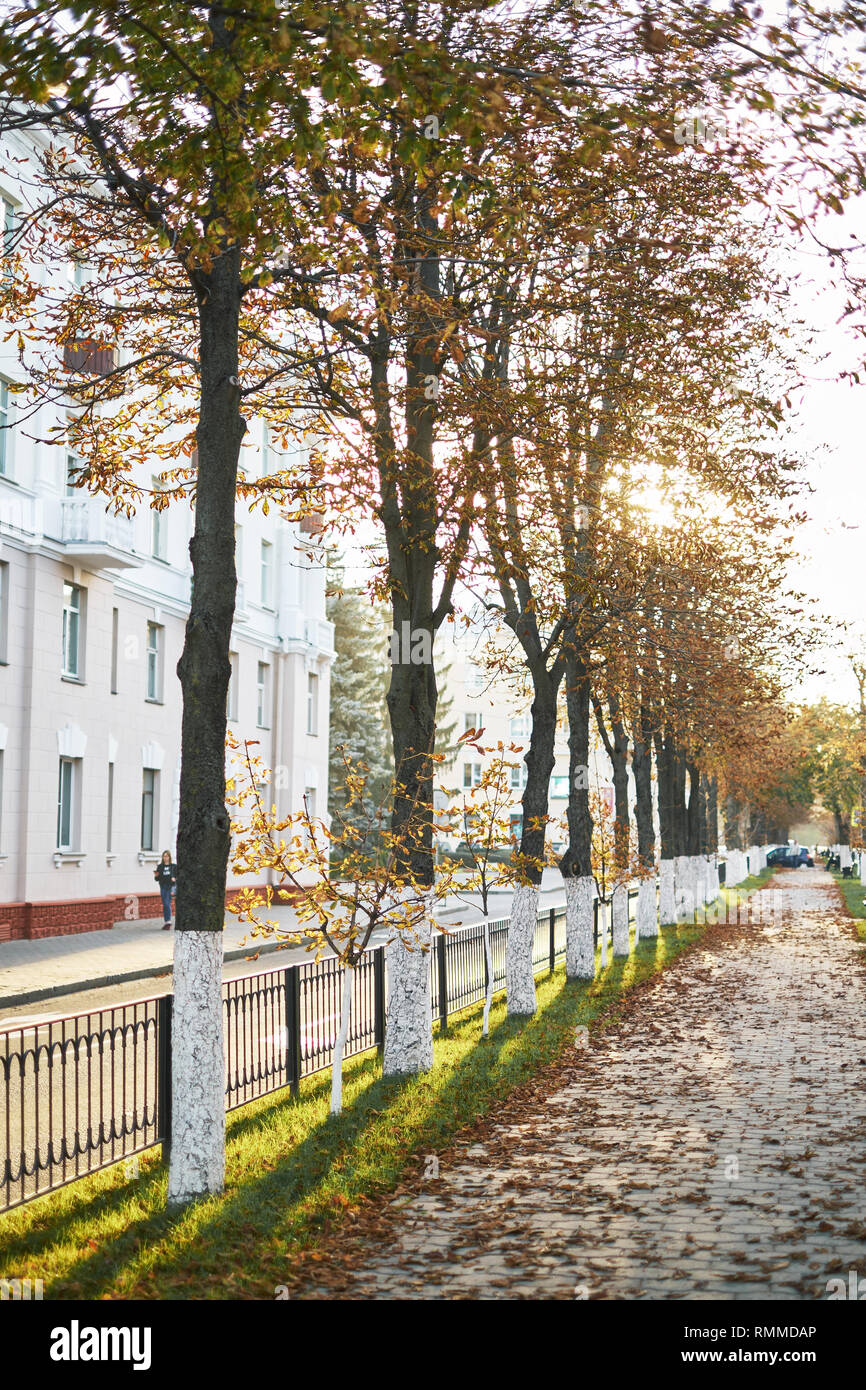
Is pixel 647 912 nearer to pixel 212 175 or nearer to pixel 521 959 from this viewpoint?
pixel 521 959

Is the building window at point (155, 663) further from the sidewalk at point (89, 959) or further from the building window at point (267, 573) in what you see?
the building window at point (267, 573)

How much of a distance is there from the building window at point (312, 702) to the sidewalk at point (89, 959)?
14.9 m

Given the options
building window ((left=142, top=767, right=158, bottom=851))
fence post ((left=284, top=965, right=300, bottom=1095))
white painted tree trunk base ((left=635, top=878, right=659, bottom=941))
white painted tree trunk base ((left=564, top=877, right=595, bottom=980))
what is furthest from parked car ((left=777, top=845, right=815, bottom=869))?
fence post ((left=284, top=965, right=300, bottom=1095))

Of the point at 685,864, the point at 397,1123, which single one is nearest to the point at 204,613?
the point at 397,1123

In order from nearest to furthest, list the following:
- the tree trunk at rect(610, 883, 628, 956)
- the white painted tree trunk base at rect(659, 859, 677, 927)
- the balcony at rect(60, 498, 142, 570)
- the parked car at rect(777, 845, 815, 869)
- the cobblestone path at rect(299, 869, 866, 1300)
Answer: the cobblestone path at rect(299, 869, 866, 1300)
the balcony at rect(60, 498, 142, 570)
the tree trunk at rect(610, 883, 628, 956)
the white painted tree trunk base at rect(659, 859, 677, 927)
the parked car at rect(777, 845, 815, 869)

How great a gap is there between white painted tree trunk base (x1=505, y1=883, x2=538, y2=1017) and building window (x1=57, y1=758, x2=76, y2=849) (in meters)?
13.9

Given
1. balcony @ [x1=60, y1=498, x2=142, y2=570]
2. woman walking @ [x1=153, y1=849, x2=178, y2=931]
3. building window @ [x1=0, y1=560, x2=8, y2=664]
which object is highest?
balcony @ [x1=60, y1=498, x2=142, y2=570]

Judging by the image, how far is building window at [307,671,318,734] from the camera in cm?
4616

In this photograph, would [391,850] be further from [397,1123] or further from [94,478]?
[94,478]

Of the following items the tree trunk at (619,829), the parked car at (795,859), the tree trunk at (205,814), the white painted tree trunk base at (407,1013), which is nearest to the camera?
the tree trunk at (205,814)

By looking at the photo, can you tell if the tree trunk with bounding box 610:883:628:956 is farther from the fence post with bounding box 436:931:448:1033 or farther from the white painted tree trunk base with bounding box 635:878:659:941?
the fence post with bounding box 436:931:448:1033

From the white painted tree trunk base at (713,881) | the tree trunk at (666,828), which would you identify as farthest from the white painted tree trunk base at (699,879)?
the tree trunk at (666,828)

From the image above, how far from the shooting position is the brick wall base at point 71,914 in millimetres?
25859

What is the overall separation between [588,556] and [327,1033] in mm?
9273
